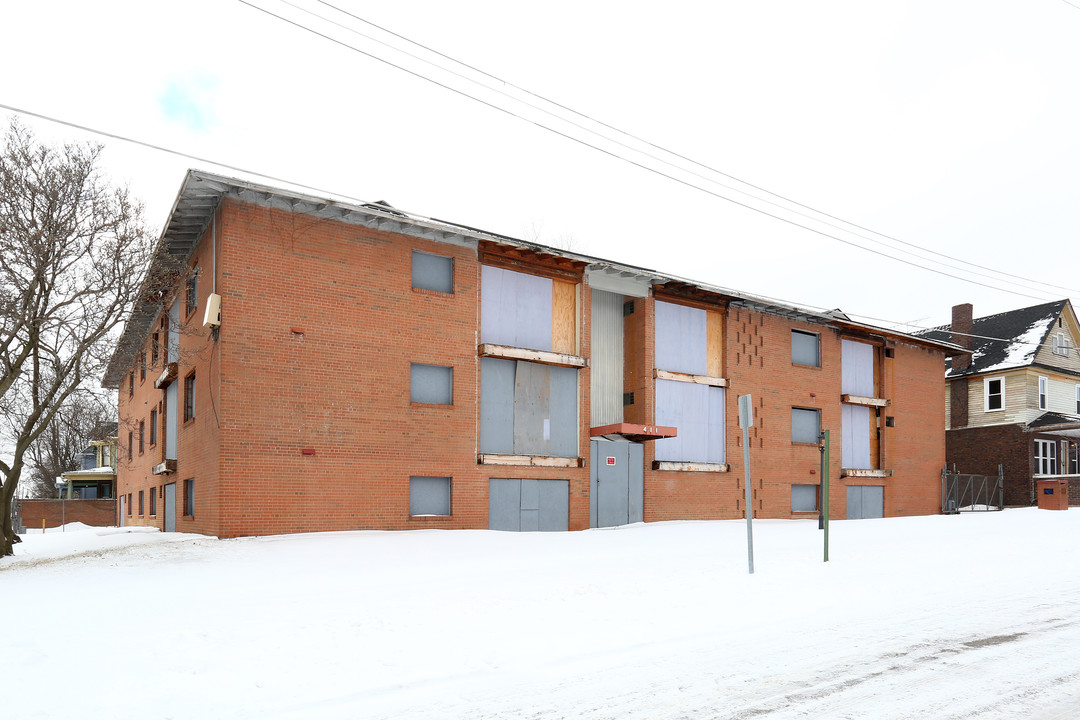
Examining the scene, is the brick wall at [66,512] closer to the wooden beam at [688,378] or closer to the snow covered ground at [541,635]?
the wooden beam at [688,378]

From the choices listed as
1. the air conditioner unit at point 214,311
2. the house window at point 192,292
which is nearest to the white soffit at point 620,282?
the air conditioner unit at point 214,311

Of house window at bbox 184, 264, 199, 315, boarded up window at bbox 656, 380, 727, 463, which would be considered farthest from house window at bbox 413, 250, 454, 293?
boarded up window at bbox 656, 380, 727, 463

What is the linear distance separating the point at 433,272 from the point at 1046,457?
36.6 m

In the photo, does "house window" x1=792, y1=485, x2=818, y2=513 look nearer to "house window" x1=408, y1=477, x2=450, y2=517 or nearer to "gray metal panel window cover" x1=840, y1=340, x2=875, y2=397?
"gray metal panel window cover" x1=840, y1=340, x2=875, y2=397

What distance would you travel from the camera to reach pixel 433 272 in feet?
69.5

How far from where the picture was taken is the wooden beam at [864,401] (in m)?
30.6

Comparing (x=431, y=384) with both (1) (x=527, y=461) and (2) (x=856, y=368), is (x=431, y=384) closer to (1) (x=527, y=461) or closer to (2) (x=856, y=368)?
(1) (x=527, y=461)

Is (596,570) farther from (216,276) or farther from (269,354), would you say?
(216,276)

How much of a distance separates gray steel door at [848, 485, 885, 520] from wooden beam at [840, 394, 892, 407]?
339 centimetres

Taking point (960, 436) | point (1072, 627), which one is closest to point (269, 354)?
point (1072, 627)

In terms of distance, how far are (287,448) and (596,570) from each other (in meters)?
8.74

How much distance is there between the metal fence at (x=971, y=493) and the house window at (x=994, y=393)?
4.00m

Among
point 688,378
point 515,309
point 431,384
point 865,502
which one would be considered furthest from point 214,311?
point 865,502

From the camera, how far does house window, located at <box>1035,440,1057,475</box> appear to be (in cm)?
4016
